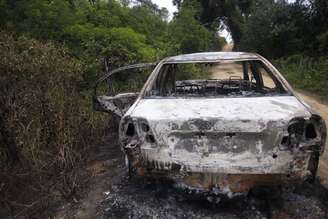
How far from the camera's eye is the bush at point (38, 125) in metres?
3.74

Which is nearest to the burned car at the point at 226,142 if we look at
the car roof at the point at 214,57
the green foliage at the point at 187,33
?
the car roof at the point at 214,57

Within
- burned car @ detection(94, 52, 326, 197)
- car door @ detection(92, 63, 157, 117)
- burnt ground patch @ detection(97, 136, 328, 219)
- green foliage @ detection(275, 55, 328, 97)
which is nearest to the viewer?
burned car @ detection(94, 52, 326, 197)

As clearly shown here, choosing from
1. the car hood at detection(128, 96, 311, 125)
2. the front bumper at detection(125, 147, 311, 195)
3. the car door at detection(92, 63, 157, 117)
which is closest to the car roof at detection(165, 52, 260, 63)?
the car door at detection(92, 63, 157, 117)

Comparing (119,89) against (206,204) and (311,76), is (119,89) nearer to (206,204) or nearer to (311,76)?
(206,204)

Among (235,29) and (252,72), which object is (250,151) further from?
(235,29)

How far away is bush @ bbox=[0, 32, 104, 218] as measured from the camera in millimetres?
3739

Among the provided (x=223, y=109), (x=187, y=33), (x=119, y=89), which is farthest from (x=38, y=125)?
(x=187, y=33)

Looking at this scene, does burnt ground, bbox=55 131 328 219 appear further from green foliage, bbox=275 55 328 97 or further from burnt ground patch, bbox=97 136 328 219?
green foliage, bbox=275 55 328 97

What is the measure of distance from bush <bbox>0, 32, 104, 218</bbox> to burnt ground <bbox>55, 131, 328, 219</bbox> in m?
0.38

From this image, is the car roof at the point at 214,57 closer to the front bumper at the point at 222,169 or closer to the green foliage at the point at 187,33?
the front bumper at the point at 222,169

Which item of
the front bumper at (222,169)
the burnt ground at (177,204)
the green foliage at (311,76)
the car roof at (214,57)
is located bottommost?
the burnt ground at (177,204)

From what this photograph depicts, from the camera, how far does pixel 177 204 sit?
10.4 ft

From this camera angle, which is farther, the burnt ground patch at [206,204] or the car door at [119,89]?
the car door at [119,89]

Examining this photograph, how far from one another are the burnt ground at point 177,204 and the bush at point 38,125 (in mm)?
383
